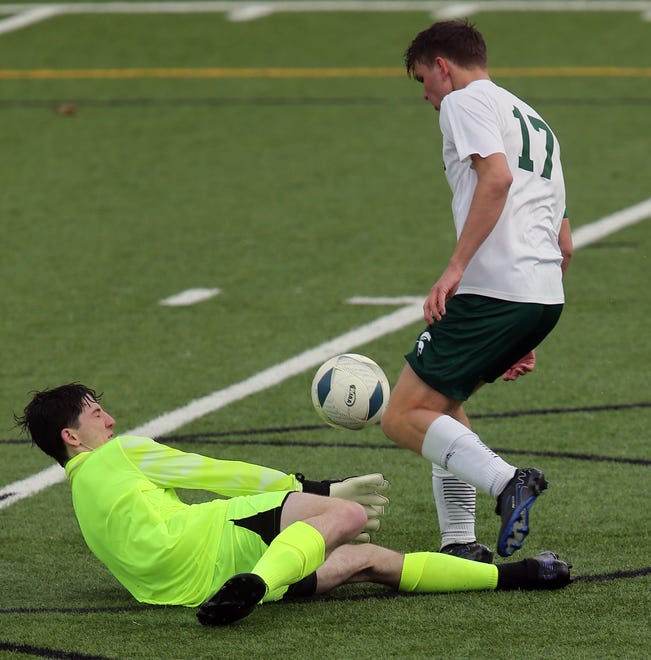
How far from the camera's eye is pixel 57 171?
14555 mm

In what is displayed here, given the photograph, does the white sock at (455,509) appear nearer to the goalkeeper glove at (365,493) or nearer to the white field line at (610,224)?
the goalkeeper glove at (365,493)

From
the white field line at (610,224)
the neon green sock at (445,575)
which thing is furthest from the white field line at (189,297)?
the neon green sock at (445,575)

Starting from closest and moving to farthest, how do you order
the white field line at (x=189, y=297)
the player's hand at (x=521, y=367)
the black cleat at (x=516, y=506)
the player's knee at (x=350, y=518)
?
the black cleat at (x=516, y=506) < the player's knee at (x=350, y=518) < the player's hand at (x=521, y=367) < the white field line at (x=189, y=297)

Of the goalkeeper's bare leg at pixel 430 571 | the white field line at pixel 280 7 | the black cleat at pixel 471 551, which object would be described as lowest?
the black cleat at pixel 471 551

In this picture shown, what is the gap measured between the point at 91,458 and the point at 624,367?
4122 millimetres

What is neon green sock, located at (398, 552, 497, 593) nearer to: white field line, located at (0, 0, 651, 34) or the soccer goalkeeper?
the soccer goalkeeper

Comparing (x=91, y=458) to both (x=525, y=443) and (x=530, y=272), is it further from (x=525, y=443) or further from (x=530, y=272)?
(x=525, y=443)

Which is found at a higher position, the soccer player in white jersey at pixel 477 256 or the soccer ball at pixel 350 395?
the soccer player in white jersey at pixel 477 256

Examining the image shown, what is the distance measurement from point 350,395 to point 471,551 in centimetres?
73

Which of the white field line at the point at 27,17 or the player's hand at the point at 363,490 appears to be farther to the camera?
the white field line at the point at 27,17

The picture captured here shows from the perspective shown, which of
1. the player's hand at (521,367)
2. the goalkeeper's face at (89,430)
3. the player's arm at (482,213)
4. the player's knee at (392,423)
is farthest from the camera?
the player's hand at (521,367)

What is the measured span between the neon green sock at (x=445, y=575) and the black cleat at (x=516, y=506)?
0.27 meters

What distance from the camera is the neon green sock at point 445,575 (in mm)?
5480

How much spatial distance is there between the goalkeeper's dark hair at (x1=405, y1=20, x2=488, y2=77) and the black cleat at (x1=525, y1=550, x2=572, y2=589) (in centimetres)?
171
